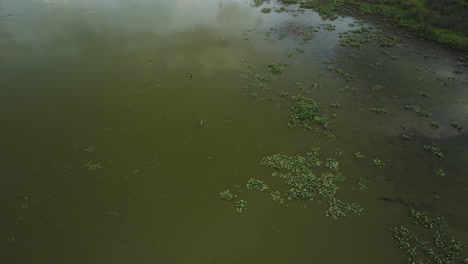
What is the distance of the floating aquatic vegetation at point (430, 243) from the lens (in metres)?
6.97

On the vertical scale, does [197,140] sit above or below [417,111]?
above

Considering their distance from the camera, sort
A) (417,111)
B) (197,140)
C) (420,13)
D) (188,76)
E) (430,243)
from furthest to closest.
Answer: (420,13) < (188,76) < (417,111) < (197,140) < (430,243)

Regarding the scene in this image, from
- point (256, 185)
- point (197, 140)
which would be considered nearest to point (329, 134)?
point (256, 185)

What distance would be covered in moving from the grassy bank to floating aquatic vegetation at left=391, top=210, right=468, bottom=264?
45.2ft

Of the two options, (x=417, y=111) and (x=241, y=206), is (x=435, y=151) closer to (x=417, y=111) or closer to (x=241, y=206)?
(x=417, y=111)

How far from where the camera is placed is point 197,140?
980 centimetres

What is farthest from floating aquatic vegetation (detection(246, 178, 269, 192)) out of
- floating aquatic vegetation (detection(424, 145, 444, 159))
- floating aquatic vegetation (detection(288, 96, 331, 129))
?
floating aquatic vegetation (detection(424, 145, 444, 159))

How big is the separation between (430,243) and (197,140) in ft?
23.6

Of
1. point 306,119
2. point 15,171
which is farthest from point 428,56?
A: point 15,171

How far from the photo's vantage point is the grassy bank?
17.7m

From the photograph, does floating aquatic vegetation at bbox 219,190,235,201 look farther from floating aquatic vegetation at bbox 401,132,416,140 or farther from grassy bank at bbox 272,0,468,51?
grassy bank at bbox 272,0,468,51

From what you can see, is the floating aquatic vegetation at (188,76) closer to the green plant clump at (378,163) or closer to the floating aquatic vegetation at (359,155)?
the floating aquatic vegetation at (359,155)

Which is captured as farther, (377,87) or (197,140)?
(377,87)

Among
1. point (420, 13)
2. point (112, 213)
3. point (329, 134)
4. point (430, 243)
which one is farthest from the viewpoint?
point (420, 13)
